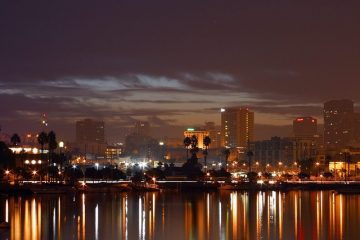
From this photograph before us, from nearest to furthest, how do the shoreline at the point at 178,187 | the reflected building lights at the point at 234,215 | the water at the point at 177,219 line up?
the water at the point at 177,219 < the reflected building lights at the point at 234,215 < the shoreline at the point at 178,187

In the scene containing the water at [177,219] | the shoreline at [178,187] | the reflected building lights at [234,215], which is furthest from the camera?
the shoreline at [178,187]

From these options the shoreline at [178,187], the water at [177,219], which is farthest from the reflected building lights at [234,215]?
the shoreline at [178,187]

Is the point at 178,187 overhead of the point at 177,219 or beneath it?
beneath

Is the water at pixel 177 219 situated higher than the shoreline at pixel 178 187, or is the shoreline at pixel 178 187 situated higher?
the water at pixel 177 219

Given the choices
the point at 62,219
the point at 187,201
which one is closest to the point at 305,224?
the point at 62,219

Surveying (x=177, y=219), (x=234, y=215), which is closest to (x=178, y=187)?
(x=234, y=215)

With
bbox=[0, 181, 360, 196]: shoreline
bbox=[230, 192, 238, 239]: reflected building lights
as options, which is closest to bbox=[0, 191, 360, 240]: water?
bbox=[230, 192, 238, 239]: reflected building lights

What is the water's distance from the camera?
66375 millimetres

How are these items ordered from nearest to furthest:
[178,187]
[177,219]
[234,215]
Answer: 1. [177,219]
2. [234,215]
3. [178,187]

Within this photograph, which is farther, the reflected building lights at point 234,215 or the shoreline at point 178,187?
the shoreline at point 178,187

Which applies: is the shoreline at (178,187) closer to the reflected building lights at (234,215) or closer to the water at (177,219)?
the water at (177,219)

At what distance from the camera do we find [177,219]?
81875 millimetres

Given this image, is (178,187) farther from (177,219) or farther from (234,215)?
(177,219)

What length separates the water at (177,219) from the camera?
6638cm
